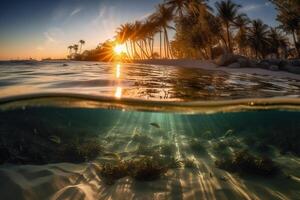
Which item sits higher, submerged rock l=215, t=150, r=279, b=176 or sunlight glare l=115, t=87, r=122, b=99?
sunlight glare l=115, t=87, r=122, b=99

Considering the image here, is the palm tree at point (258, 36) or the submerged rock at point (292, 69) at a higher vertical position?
the palm tree at point (258, 36)

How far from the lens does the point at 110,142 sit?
46.3ft

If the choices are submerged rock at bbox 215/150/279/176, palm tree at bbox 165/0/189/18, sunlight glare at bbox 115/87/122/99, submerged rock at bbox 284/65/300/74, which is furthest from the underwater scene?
palm tree at bbox 165/0/189/18

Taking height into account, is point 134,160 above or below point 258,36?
below

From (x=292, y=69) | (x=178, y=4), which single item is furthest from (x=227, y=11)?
(x=292, y=69)

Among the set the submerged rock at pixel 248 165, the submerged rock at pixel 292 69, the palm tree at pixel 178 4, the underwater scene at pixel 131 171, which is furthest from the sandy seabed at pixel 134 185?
the palm tree at pixel 178 4

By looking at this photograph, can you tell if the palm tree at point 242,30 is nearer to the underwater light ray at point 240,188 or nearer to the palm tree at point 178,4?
the palm tree at point 178,4

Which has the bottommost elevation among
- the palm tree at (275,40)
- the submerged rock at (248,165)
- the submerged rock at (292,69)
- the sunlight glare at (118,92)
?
the submerged rock at (248,165)

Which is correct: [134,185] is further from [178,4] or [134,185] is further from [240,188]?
[178,4]

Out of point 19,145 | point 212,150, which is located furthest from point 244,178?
point 19,145

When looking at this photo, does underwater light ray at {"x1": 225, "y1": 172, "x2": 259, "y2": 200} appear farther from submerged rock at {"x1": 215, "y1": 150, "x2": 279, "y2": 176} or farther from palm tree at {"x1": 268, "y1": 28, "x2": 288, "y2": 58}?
palm tree at {"x1": 268, "y1": 28, "x2": 288, "y2": 58}

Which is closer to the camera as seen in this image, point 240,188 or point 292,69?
point 240,188

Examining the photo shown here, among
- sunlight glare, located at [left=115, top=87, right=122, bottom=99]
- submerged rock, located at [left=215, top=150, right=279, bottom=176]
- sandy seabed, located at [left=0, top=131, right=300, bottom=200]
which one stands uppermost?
sunlight glare, located at [left=115, top=87, right=122, bottom=99]

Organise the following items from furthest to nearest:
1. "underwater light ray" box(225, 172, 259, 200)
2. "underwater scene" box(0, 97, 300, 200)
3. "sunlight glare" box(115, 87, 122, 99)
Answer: "sunlight glare" box(115, 87, 122, 99) < "underwater light ray" box(225, 172, 259, 200) < "underwater scene" box(0, 97, 300, 200)
